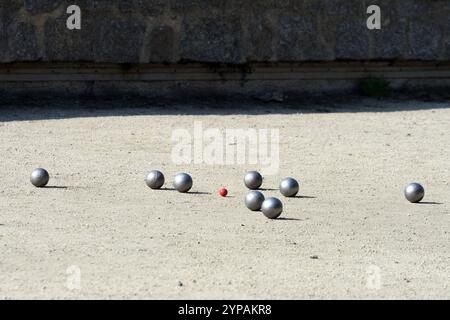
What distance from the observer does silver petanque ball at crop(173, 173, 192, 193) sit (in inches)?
352

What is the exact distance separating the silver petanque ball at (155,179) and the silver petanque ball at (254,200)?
3.00 feet

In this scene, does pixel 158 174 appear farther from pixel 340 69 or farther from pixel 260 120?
pixel 340 69

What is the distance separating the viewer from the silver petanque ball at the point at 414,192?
8.85 m

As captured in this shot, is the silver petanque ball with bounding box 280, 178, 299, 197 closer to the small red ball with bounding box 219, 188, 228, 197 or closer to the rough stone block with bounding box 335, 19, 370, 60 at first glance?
the small red ball with bounding box 219, 188, 228, 197

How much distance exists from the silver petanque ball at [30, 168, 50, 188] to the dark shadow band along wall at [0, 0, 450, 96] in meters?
3.02

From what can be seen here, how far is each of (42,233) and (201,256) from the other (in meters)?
1.19

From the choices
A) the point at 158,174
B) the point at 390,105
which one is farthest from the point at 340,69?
the point at 158,174

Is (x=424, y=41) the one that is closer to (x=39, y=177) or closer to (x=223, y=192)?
(x=223, y=192)

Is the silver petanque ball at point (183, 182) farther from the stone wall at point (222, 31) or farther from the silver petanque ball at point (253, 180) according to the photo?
the stone wall at point (222, 31)

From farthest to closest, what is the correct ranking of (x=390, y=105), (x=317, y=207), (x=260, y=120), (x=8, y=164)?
(x=390, y=105) < (x=260, y=120) < (x=8, y=164) < (x=317, y=207)

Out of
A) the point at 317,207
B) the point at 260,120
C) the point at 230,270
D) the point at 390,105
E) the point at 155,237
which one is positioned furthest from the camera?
the point at 390,105

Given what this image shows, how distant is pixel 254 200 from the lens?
27.5 feet

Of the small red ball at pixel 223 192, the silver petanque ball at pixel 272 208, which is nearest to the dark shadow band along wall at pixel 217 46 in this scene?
the small red ball at pixel 223 192

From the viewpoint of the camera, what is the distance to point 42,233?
7.55 m
